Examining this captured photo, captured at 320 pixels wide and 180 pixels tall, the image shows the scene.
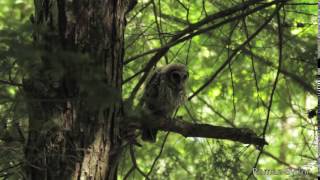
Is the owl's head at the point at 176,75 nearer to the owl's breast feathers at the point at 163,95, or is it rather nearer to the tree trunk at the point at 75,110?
the owl's breast feathers at the point at 163,95

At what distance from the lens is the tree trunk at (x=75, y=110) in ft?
8.09

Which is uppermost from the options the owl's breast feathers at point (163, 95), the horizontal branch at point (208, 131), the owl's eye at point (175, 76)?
the owl's eye at point (175, 76)

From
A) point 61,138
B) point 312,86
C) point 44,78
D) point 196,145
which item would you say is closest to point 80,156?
point 61,138

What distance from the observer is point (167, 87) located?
5000mm

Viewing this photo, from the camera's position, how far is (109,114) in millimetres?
2658

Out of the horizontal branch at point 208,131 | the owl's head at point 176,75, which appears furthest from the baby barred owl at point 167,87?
the horizontal branch at point 208,131

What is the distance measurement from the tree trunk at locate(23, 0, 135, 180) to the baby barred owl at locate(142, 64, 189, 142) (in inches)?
86.1

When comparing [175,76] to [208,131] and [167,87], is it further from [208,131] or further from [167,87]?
[208,131]

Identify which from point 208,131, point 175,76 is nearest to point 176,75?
point 175,76

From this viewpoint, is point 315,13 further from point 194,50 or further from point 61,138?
point 61,138

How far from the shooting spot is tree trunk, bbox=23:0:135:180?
247 cm

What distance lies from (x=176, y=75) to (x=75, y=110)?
2525mm

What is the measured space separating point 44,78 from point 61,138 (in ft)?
1.22

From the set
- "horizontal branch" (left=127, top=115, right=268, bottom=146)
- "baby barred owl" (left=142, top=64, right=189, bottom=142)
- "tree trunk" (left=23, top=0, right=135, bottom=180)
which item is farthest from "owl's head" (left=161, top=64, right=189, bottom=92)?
"tree trunk" (left=23, top=0, right=135, bottom=180)
